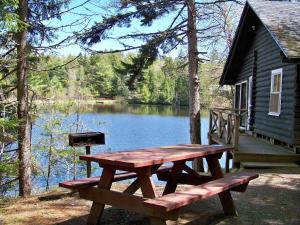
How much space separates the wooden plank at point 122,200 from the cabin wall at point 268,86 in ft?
22.9

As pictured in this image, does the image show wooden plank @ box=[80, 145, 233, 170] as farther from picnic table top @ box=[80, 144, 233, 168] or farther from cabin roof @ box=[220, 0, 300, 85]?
cabin roof @ box=[220, 0, 300, 85]

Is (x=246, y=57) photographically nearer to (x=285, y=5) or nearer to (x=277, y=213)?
(x=285, y=5)

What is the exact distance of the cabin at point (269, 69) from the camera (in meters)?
10.5

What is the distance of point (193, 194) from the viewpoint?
4492mm

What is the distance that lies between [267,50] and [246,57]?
3.59 metres

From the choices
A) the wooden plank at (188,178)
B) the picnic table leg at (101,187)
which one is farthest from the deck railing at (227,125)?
the picnic table leg at (101,187)

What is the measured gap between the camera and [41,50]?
10.6m

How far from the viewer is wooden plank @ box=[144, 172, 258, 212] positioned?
4008 mm

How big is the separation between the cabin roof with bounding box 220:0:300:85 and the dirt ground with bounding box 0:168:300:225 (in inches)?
159

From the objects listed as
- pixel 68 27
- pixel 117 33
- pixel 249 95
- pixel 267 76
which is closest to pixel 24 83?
pixel 68 27

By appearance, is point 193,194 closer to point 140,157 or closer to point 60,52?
point 140,157

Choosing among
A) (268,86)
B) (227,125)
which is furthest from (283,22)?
(227,125)

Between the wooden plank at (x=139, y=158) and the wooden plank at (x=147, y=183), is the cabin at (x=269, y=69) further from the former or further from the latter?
the wooden plank at (x=147, y=183)

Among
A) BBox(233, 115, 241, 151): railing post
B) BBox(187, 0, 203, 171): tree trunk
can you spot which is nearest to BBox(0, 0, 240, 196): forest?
BBox(187, 0, 203, 171): tree trunk
